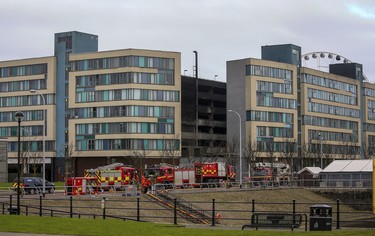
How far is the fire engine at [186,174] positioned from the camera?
7731 centimetres

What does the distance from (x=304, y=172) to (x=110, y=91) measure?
39.5 metres

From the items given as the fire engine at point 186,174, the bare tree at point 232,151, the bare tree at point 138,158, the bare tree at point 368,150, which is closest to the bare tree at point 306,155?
the bare tree at point 232,151

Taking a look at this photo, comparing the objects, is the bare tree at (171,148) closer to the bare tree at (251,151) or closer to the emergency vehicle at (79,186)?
the bare tree at (251,151)

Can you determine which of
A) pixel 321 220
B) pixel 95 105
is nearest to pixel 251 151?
pixel 95 105

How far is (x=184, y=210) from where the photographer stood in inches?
2256

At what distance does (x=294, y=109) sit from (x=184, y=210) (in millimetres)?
79303

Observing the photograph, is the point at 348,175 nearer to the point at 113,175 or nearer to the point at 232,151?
the point at 113,175

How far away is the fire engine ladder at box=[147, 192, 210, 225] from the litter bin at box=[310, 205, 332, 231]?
24214mm

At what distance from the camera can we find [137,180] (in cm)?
7625

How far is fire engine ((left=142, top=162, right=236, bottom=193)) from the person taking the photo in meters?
77.3

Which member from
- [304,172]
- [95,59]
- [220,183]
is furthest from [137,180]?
[95,59]

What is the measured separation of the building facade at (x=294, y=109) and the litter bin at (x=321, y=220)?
3367 inches

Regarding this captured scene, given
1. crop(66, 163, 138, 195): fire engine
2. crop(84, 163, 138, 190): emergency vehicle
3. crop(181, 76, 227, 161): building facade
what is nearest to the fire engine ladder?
crop(66, 163, 138, 195): fire engine

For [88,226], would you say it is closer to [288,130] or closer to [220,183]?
[220,183]
